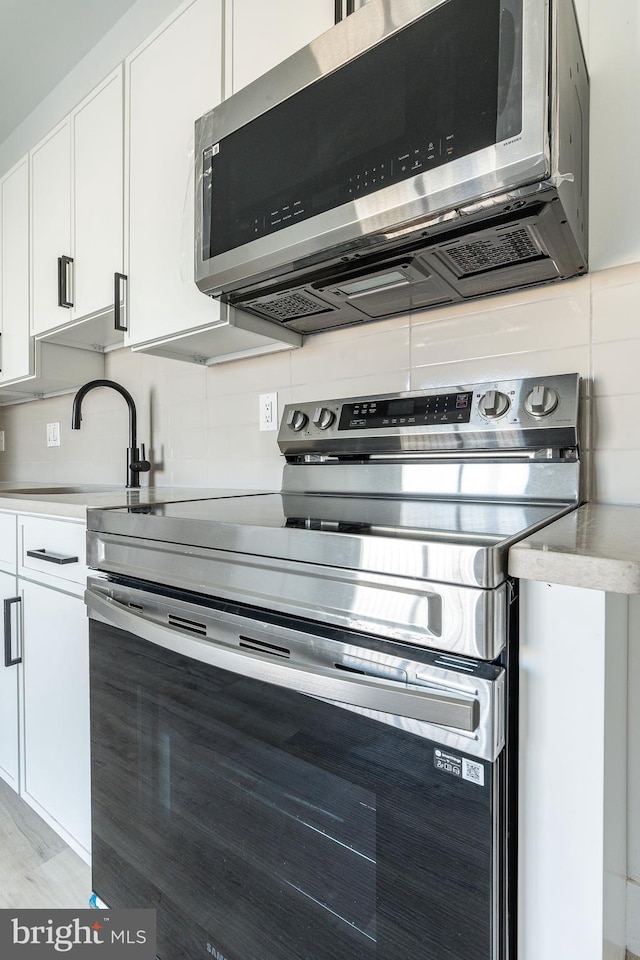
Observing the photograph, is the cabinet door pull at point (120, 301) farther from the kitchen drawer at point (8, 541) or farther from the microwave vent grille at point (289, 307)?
the kitchen drawer at point (8, 541)

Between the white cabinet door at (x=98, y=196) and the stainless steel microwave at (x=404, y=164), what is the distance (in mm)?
544

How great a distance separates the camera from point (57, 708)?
4.16ft

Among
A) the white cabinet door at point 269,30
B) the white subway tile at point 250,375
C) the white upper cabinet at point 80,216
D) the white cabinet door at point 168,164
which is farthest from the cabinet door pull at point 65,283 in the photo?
the white cabinet door at point 269,30

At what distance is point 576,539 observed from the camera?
565 mm

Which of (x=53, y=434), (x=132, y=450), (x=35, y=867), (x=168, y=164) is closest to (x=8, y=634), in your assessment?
(x=35, y=867)

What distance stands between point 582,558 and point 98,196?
186cm

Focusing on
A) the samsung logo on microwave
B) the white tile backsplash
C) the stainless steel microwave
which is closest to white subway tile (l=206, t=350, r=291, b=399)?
the white tile backsplash

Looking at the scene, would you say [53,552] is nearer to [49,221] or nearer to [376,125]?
[376,125]

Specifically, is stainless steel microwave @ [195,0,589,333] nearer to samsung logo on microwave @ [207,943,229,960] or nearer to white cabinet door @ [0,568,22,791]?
white cabinet door @ [0,568,22,791]

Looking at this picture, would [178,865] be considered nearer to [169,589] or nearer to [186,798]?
[186,798]

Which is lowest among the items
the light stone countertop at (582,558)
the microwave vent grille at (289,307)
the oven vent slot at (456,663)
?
the oven vent slot at (456,663)

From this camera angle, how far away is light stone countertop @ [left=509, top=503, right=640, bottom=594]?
1.51 feet

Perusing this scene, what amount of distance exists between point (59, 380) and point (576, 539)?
2.20 m

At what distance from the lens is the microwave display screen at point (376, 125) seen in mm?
776
